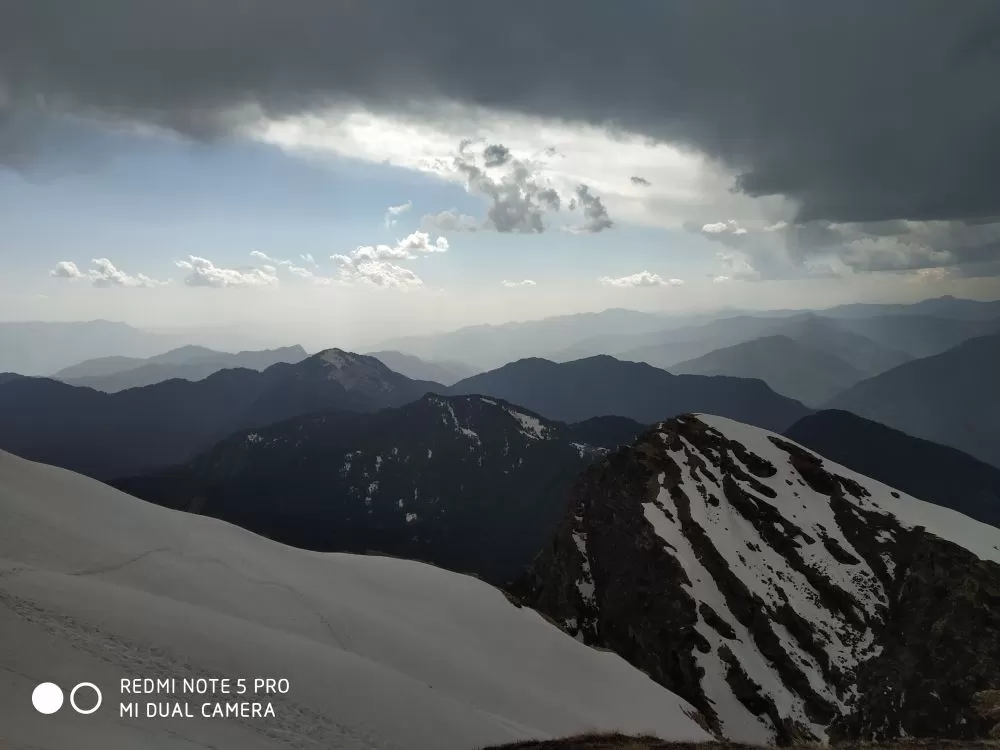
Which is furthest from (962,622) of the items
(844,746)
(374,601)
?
(374,601)

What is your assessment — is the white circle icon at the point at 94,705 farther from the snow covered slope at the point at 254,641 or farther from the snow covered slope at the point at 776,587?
the snow covered slope at the point at 776,587

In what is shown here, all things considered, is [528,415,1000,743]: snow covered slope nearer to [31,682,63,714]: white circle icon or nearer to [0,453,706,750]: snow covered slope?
[0,453,706,750]: snow covered slope

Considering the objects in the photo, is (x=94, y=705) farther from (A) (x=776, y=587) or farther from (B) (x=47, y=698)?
(A) (x=776, y=587)

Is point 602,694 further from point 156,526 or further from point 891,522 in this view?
point 891,522

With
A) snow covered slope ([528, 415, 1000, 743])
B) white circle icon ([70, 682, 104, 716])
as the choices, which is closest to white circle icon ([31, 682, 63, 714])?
white circle icon ([70, 682, 104, 716])

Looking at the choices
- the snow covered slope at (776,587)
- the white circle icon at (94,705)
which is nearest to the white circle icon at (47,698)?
the white circle icon at (94,705)
